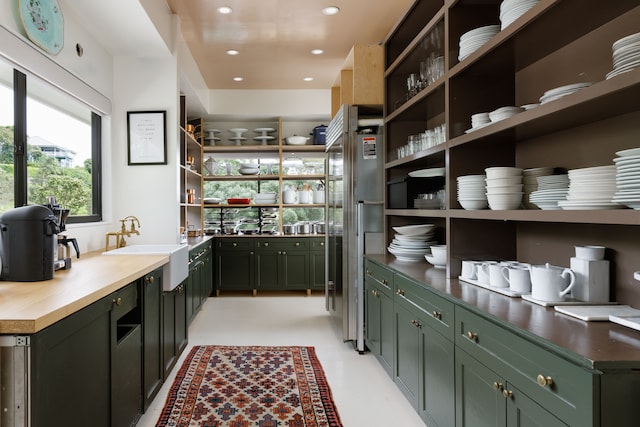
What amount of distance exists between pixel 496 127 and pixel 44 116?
9.60 feet

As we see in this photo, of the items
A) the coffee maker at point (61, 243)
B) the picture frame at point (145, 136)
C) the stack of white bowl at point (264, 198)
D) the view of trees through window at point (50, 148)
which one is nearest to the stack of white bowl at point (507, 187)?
the coffee maker at point (61, 243)

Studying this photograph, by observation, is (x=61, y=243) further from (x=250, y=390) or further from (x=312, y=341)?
(x=312, y=341)

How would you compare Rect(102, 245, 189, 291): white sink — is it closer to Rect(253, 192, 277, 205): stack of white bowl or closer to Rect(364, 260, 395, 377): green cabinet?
Rect(364, 260, 395, 377): green cabinet

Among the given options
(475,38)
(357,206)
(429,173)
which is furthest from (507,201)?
(357,206)

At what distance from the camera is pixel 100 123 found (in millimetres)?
3807

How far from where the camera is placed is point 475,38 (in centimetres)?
212

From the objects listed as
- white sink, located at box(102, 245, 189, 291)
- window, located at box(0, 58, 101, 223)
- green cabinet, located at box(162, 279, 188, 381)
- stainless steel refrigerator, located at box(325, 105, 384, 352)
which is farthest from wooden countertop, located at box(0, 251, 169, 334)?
stainless steel refrigerator, located at box(325, 105, 384, 352)

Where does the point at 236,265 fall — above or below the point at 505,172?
below

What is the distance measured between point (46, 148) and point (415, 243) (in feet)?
8.91

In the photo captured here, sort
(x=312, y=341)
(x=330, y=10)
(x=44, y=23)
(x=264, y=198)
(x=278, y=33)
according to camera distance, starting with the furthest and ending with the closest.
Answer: (x=264, y=198) → (x=278, y=33) → (x=312, y=341) → (x=330, y=10) → (x=44, y=23)

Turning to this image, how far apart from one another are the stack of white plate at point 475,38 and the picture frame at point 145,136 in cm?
279

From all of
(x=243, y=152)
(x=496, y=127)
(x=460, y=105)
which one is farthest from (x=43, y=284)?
(x=243, y=152)

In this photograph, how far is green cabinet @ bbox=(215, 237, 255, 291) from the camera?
588cm

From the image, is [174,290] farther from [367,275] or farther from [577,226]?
[577,226]
